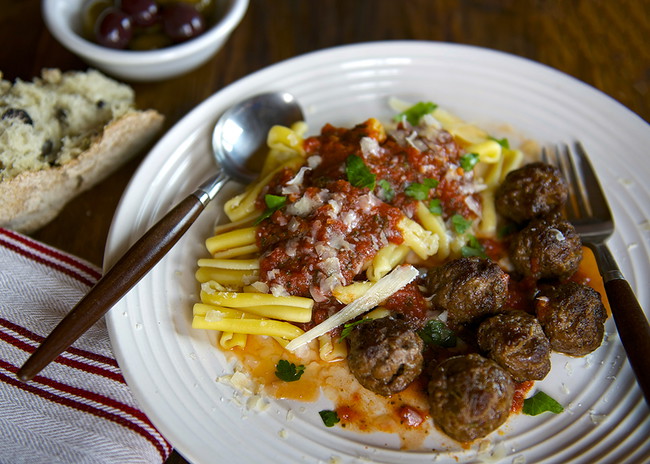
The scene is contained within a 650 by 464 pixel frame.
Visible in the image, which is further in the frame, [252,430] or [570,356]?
[570,356]

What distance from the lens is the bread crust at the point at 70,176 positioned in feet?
13.8

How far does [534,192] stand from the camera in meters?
4.14

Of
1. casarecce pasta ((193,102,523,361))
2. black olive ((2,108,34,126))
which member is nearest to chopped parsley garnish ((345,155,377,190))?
casarecce pasta ((193,102,523,361))

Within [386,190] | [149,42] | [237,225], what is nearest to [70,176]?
[237,225]

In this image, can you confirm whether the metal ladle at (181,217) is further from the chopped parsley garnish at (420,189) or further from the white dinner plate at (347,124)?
the chopped parsley garnish at (420,189)

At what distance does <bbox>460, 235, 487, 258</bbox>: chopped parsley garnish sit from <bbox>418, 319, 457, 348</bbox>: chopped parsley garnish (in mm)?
586

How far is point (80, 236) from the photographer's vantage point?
4633 millimetres

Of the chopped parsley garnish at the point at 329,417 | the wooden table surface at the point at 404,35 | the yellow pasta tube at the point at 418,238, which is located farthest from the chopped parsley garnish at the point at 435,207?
the wooden table surface at the point at 404,35

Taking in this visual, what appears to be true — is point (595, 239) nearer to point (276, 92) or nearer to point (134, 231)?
point (276, 92)

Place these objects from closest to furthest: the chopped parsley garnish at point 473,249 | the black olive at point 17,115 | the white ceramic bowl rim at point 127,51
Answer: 1. the chopped parsley garnish at point 473,249
2. the black olive at point 17,115
3. the white ceramic bowl rim at point 127,51

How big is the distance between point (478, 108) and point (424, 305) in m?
2.00

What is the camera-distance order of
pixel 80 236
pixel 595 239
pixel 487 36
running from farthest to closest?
pixel 487 36 → pixel 80 236 → pixel 595 239

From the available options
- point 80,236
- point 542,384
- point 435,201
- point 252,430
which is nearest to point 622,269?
point 542,384

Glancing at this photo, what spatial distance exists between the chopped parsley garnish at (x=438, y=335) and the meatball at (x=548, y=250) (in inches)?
27.7
